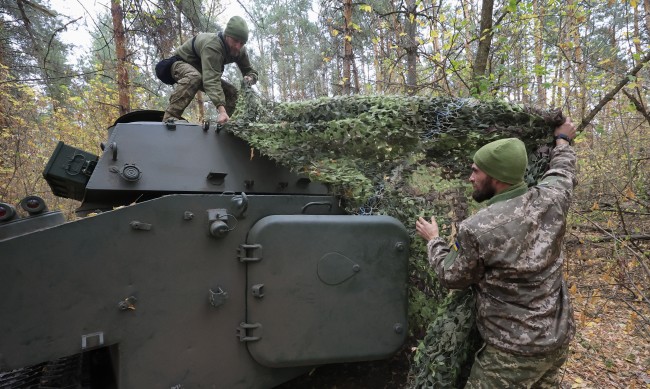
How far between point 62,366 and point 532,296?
2700mm

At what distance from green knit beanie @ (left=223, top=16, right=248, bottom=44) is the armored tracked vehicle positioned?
150 centimetres

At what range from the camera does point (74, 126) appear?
12.1 meters

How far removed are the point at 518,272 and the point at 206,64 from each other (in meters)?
2.95

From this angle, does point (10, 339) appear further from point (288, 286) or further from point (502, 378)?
point (502, 378)

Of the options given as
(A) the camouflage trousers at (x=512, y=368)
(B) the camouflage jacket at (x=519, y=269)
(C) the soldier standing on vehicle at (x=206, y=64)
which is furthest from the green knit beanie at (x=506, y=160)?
(C) the soldier standing on vehicle at (x=206, y=64)

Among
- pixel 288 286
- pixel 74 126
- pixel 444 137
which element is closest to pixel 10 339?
pixel 288 286

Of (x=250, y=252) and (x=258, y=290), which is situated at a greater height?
(x=250, y=252)

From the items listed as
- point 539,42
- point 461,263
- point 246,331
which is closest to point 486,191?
point 461,263

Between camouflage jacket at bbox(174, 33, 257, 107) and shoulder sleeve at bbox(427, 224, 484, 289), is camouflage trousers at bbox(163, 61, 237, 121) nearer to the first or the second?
camouflage jacket at bbox(174, 33, 257, 107)

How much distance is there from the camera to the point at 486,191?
85.7 inches

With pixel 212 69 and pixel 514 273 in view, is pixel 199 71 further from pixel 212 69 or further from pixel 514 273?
pixel 514 273

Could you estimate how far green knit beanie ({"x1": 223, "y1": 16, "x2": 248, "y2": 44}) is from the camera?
3.67 m

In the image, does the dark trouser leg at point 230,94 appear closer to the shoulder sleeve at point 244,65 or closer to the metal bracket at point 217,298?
the shoulder sleeve at point 244,65

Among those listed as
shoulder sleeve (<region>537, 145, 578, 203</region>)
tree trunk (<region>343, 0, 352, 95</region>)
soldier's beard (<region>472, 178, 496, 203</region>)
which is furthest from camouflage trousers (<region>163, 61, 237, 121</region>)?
tree trunk (<region>343, 0, 352, 95</region>)
